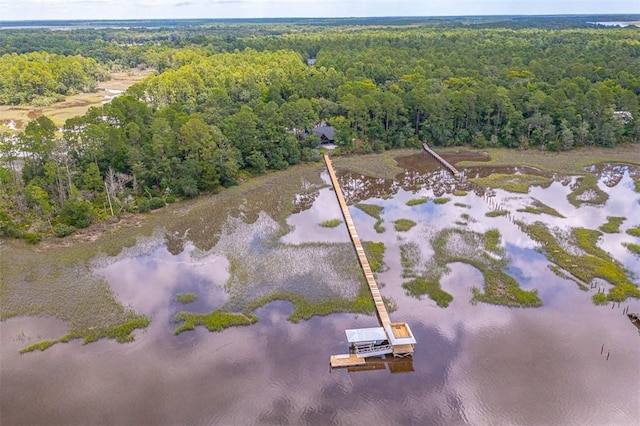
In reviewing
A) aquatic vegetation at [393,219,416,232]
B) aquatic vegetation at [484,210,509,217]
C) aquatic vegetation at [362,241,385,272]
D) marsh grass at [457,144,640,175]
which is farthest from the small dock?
aquatic vegetation at [362,241,385,272]

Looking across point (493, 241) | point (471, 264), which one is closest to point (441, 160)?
point (493, 241)

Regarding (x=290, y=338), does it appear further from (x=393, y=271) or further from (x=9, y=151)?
(x=9, y=151)

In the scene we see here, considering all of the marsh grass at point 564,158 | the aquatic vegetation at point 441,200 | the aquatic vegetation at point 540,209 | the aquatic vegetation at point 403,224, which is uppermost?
the marsh grass at point 564,158

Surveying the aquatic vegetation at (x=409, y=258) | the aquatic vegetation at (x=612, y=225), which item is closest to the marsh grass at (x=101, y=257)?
the aquatic vegetation at (x=409, y=258)

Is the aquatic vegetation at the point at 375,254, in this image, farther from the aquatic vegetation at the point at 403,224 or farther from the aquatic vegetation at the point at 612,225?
the aquatic vegetation at the point at 612,225

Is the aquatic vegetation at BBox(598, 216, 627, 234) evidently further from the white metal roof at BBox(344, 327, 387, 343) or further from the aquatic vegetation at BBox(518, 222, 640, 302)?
the white metal roof at BBox(344, 327, 387, 343)

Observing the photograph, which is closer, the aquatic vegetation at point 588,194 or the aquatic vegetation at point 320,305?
the aquatic vegetation at point 320,305
